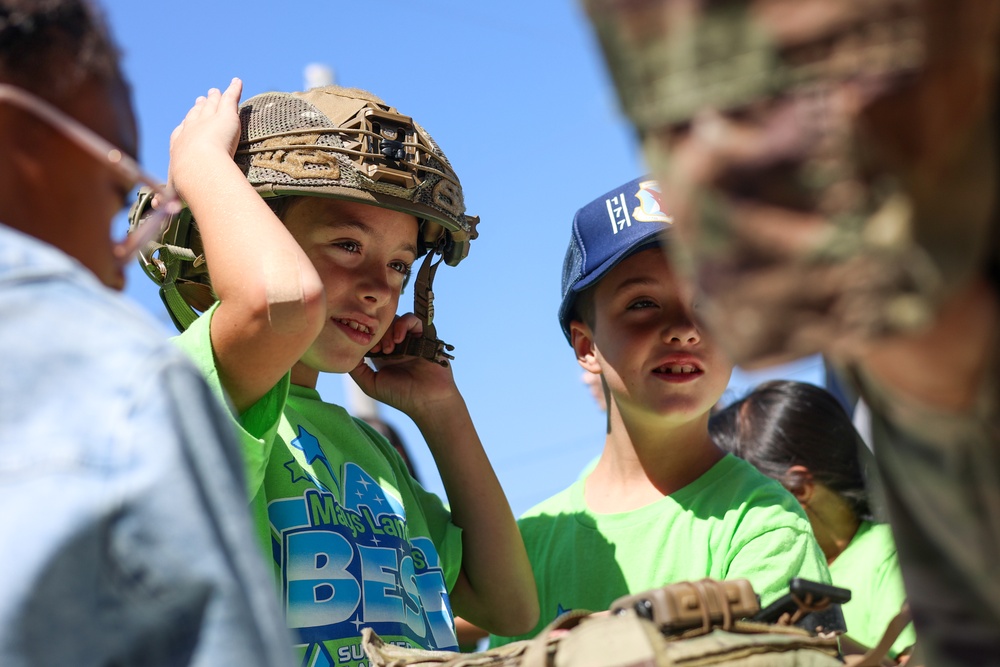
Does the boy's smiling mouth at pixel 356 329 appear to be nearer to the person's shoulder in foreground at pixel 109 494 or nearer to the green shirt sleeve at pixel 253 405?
the green shirt sleeve at pixel 253 405

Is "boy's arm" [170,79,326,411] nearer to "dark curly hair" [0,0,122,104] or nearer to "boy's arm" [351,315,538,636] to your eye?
"dark curly hair" [0,0,122,104]

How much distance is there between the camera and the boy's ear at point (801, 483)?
14.8 feet

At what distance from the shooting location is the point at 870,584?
12.9 feet

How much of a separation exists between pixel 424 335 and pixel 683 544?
1.06 meters

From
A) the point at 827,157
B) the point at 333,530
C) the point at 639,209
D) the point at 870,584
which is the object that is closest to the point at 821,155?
the point at 827,157

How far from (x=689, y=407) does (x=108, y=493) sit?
2.43 m

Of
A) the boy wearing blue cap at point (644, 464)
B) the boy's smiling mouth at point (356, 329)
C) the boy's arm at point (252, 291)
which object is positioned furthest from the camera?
the boy wearing blue cap at point (644, 464)

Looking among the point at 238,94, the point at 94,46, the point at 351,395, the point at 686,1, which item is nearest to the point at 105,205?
the point at 94,46

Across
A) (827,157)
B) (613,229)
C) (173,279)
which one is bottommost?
(827,157)

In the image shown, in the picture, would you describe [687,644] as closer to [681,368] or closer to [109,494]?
[109,494]

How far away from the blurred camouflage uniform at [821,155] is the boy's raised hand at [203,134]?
1.99 meters

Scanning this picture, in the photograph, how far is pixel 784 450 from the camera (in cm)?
461

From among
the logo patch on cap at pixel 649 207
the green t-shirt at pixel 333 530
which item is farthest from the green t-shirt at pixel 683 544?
the logo patch on cap at pixel 649 207

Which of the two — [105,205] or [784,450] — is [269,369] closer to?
[105,205]
